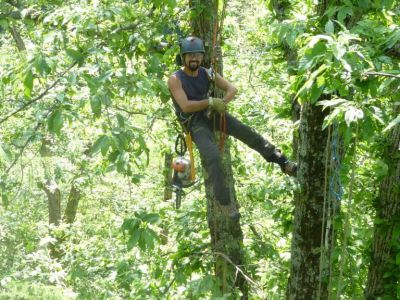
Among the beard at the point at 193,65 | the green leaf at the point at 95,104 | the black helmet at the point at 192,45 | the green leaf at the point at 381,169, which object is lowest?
the green leaf at the point at 381,169

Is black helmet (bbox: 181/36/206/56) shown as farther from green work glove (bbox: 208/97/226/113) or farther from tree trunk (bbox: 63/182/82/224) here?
tree trunk (bbox: 63/182/82/224)

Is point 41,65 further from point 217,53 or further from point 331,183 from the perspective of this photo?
point 217,53

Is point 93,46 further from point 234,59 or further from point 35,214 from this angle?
point 35,214

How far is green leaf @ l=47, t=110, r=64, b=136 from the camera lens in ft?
9.80

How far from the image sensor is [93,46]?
3.61m

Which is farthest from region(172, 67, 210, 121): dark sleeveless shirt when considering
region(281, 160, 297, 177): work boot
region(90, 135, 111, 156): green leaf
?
region(90, 135, 111, 156): green leaf

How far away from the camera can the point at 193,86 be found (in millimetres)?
4613

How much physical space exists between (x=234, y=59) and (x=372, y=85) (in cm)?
662

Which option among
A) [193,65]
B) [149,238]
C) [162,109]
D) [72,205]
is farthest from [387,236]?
[72,205]

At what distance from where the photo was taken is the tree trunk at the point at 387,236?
4.18 meters

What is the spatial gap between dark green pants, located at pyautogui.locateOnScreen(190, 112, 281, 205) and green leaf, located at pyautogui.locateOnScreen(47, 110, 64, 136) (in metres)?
1.64

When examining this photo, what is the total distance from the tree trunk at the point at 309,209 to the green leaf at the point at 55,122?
1.70 metres

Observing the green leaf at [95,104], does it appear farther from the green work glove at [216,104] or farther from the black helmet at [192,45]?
the green work glove at [216,104]

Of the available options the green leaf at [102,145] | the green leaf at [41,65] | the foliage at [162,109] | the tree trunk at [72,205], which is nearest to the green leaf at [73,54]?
the foliage at [162,109]
